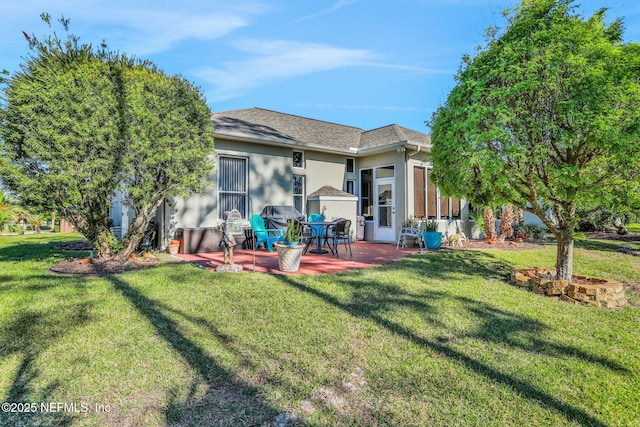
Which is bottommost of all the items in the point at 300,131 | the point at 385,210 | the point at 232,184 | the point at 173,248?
the point at 173,248

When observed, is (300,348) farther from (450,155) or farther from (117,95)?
(117,95)

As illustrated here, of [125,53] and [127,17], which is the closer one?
[125,53]

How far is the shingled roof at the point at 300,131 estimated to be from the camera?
10469 mm

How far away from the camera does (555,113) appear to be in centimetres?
463

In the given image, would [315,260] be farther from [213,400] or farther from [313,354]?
[213,400]

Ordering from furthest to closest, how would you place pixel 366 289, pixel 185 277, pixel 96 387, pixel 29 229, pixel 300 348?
pixel 29 229 → pixel 185 277 → pixel 366 289 → pixel 300 348 → pixel 96 387

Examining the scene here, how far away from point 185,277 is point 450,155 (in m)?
5.08

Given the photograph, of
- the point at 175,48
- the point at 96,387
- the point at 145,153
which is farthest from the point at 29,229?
the point at 96,387

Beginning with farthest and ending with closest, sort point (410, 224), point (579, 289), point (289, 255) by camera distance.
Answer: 1. point (410, 224)
2. point (289, 255)
3. point (579, 289)

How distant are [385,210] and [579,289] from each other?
7411 mm

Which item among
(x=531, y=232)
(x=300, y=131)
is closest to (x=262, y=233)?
(x=300, y=131)

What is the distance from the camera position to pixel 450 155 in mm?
5430

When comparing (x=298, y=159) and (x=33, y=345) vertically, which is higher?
(x=298, y=159)

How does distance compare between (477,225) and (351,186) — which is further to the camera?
(351,186)
